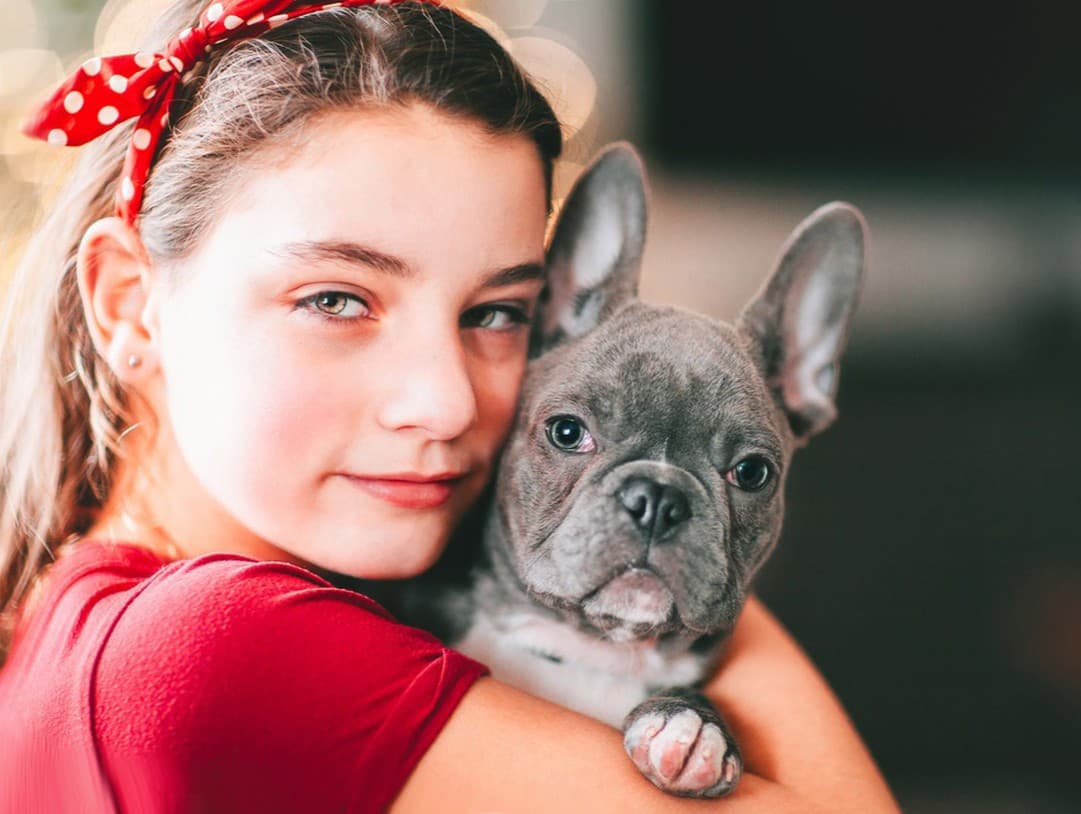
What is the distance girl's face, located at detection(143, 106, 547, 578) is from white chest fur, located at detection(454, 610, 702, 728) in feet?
0.49

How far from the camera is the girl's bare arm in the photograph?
2.40 ft

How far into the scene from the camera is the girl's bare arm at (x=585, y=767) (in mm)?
730

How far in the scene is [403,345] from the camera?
0.86 meters

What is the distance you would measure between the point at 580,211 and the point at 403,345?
29cm

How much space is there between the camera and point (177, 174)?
2.94ft

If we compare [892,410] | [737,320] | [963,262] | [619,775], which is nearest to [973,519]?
[892,410]

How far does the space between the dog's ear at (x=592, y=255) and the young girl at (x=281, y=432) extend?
0.06m

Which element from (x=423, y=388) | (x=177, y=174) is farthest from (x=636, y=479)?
(x=177, y=174)

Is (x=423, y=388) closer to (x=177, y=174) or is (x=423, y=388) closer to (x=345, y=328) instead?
(x=345, y=328)

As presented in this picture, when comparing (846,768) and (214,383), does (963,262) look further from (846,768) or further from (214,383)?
(214,383)

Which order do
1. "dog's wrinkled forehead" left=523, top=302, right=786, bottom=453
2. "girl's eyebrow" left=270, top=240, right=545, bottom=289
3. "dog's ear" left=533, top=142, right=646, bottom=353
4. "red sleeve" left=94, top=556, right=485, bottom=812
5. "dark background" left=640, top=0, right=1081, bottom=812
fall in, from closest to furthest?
"red sleeve" left=94, top=556, right=485, bottom=812, "girl's eyebrow" left=270, top=240, right=545, bottom=289, "dog's wrinkled forehead" left=523, top=302, right=786, bottom=453, "dog's ear" left=533, top=142, right=646, bottom=353, "dark background" left=640, top=0, right=1081, bottom=812

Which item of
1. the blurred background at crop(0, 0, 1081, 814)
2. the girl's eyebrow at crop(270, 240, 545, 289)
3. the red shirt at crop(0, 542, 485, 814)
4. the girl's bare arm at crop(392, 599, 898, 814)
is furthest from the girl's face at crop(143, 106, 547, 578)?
the blurred background at crop(0, 0, 1081, 814)

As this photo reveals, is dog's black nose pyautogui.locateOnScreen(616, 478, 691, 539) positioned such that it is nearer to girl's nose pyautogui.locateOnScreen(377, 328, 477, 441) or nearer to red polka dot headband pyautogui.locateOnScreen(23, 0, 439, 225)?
girl's nose pyautogui.locateOnScreen(377, 328, 477, 441)

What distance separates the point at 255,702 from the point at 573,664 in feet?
1.21
